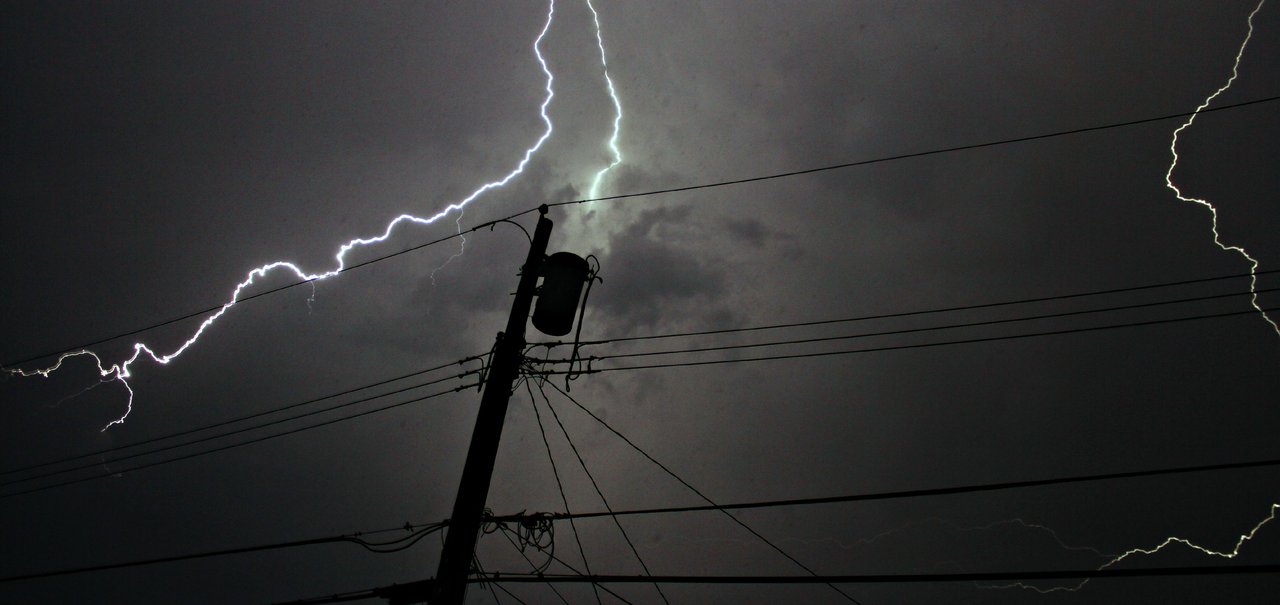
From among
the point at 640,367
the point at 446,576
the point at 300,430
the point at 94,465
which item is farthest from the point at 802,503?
the point at 94,465

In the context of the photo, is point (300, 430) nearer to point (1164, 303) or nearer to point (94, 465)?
point (94, 465)

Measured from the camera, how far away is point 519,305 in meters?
7.00

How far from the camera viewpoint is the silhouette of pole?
18.2 ft

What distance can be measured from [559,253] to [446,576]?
144 inches

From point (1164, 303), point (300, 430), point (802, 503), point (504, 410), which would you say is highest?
point (1164, 303)

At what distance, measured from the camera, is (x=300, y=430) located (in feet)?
31.4

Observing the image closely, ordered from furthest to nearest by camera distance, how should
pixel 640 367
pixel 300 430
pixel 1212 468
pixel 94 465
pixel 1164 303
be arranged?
pixel 94 465, pixel 300 430, pixel 640 367, pixel 1164 303, pixel 1212 468

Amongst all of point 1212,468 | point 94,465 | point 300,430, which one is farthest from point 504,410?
point 94,465

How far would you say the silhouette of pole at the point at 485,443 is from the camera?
554 cm

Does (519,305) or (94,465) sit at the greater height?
(519,305)

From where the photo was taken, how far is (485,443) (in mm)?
6141

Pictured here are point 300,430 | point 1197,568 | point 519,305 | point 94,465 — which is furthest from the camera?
point 94,465

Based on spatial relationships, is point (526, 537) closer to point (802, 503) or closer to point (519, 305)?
point (519, 305)

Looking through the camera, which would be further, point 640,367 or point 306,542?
point 640,367
